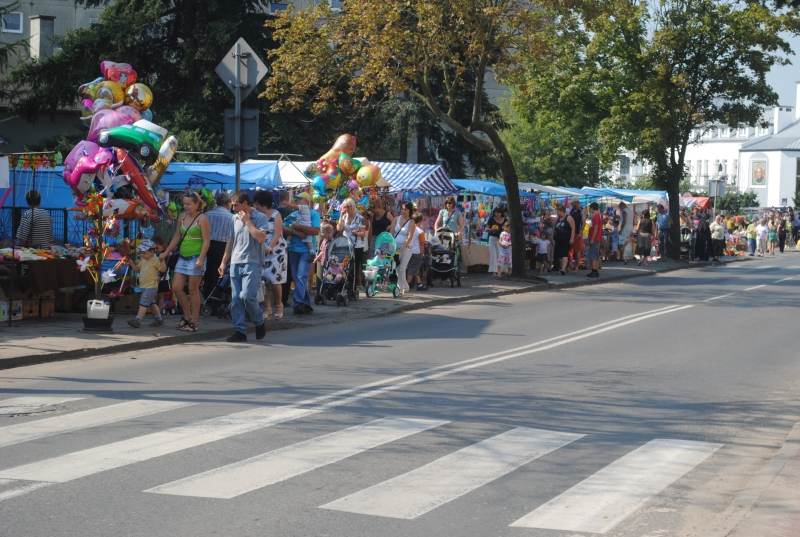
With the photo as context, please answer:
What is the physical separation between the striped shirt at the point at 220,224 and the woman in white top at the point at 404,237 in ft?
21.7

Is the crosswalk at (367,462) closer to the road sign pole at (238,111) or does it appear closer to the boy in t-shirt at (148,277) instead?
the boy in t-shirt at (148,277)

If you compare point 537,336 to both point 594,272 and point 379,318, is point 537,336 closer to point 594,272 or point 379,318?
point 379,318

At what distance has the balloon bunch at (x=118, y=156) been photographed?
55.2 feet

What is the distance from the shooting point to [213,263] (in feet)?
58.1

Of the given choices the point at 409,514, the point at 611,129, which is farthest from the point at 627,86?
the point at 409,514

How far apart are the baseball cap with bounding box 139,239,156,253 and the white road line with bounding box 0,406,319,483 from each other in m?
6.43

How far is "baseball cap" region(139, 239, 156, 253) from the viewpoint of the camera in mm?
16047

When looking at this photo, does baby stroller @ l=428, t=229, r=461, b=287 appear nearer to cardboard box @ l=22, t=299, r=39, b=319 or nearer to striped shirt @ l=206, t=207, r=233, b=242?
striped shirt @ l=206, t=207, r=233, b=242

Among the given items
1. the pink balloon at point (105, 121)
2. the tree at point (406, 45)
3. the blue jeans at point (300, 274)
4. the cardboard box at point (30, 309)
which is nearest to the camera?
the cardboard box at point (30, 309)

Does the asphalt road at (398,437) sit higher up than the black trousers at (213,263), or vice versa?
the black trousers at (213,263)

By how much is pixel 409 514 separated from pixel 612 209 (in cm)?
3641

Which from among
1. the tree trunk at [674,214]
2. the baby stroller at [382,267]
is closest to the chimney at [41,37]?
the baby stroller at [382,267]

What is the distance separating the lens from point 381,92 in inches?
1748

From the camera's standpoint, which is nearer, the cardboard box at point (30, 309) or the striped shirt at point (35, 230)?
the cardboard box at point (30, 309)
